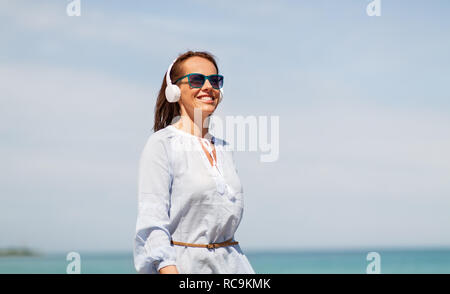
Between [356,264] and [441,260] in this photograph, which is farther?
[441,260]

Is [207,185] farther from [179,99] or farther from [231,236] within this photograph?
[179,99]

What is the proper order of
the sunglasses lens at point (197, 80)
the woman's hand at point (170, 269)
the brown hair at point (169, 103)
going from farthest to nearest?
the brown hair at point (169, 103)
the sunglasses lens at point (197, 80)
the woman's hand at point (170, 269)

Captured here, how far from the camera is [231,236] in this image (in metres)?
3.59

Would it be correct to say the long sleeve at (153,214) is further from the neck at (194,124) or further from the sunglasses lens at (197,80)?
the sunglasses lens at (197,80)

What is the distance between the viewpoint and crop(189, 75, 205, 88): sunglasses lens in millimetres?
3740

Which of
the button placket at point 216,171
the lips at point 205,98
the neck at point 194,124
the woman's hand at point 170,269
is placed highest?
the lips at point 205,98

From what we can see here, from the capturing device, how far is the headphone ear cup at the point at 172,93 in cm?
375

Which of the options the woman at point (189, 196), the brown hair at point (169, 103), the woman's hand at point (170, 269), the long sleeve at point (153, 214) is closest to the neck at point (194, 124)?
the woman at point (189, 196)
